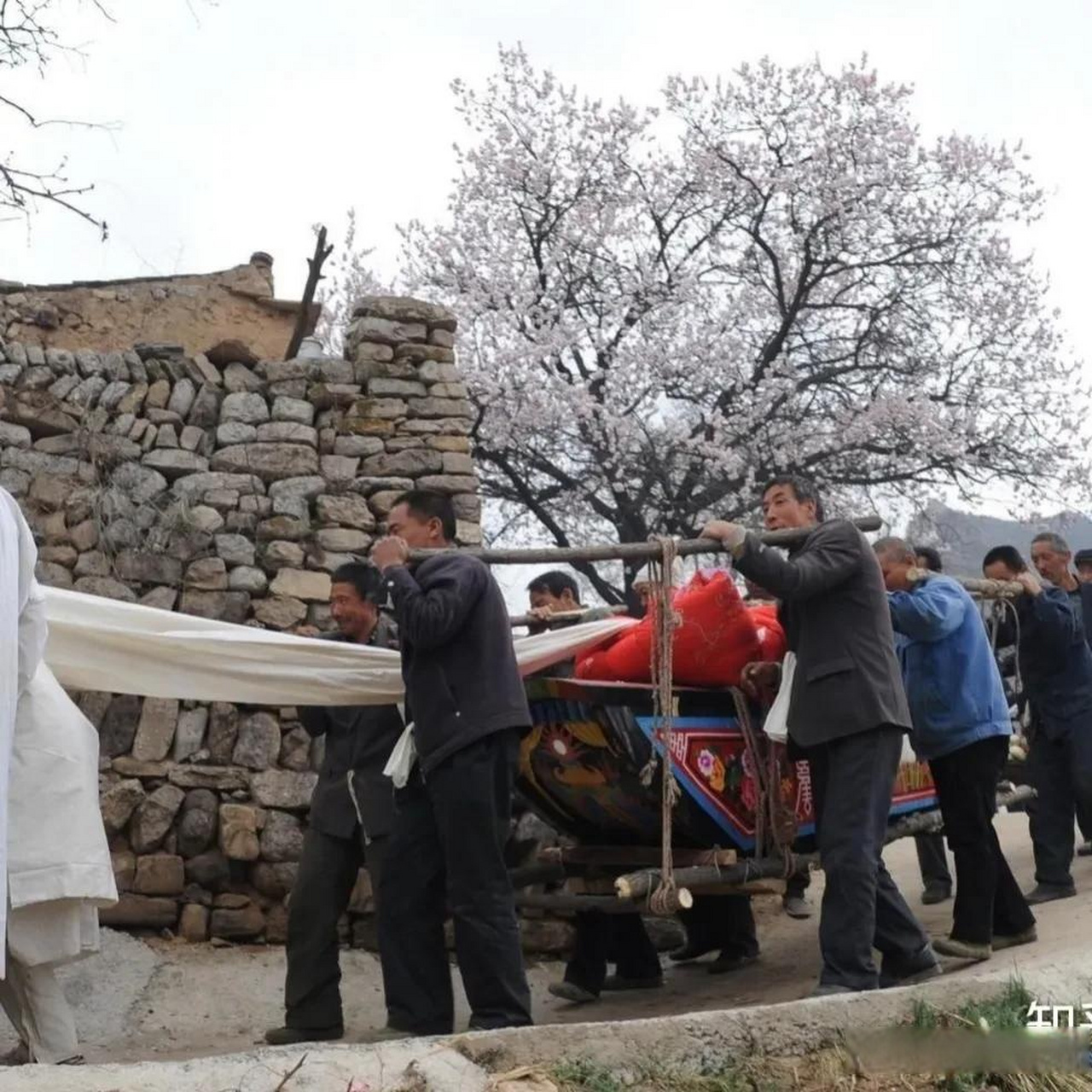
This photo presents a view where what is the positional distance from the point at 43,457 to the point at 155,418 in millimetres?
521

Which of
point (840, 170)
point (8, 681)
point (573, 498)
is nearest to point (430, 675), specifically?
point (8, 681)

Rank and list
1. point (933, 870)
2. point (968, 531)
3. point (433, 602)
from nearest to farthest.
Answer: point (433, 602) → point (933, 870) → point (968, 531)

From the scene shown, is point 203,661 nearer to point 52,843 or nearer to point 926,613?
point 52,843

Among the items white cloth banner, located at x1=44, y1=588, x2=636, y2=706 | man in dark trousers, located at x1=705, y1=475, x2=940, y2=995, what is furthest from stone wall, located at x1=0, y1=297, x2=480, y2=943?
man in dark trousers, located at x1=705, y1=475, x2=940, y2=995

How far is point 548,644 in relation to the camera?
5.31 metres

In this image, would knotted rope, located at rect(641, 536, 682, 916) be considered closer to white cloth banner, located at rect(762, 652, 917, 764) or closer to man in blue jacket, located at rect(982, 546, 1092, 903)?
white cloth banner, located at rect(762, 652, 917, 764)

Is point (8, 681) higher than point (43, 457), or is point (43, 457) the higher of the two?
point (43, 457)

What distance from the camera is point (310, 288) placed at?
7.94 meters

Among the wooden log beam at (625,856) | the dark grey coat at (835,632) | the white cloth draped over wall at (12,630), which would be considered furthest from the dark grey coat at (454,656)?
the white cloth draped over wall at (12,630)

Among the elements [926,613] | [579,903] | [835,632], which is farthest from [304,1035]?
[926,613]

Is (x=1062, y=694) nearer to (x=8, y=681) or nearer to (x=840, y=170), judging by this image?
(x=8, y=681)

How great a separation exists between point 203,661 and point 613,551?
1362mm

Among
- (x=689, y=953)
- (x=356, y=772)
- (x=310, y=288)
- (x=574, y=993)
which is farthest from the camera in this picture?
(x=310, y=288)

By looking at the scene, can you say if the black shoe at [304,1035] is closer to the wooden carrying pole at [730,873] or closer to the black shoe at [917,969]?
the wooden carrying pole at [730,873]
